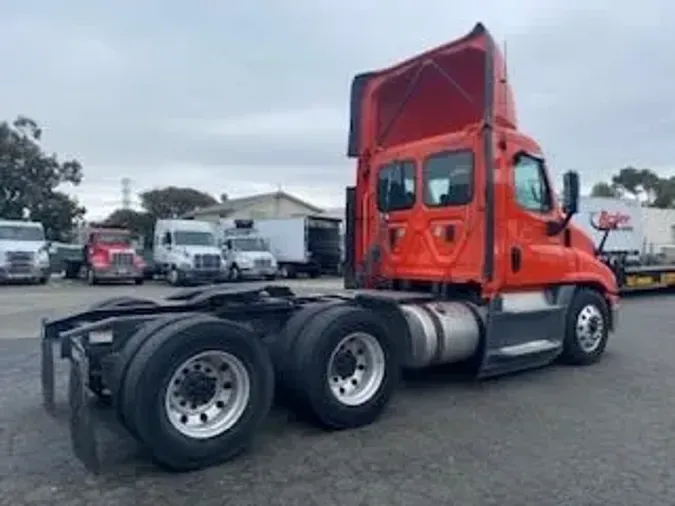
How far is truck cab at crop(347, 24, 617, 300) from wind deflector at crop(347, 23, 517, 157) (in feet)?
0.04

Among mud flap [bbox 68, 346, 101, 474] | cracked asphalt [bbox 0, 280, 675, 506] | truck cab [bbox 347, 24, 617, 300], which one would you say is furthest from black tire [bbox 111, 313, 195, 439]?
truck cab [bbox 347, 24, 617, 300]

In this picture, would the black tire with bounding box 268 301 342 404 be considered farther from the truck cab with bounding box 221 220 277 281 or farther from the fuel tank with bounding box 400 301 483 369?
the truck cab with bounding box 221 220 277 281

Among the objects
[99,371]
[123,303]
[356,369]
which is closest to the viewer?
[99,371]

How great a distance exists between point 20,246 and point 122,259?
3.84 meters

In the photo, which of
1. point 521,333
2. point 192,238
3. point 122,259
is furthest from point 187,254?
point 521,333

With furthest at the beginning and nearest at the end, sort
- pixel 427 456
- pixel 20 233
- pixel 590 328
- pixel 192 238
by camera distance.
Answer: pixel 192 238, pixel 20 233, pixel 590 328, pixel 427 456

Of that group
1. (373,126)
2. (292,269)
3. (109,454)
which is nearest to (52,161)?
(292,269)

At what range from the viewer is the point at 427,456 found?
16.2 feet

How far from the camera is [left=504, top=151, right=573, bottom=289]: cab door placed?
735 cm

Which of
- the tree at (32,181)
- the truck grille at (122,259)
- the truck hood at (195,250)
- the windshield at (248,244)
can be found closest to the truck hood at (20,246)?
the truck grille at (122,259)

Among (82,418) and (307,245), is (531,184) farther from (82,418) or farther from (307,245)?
(307,245)

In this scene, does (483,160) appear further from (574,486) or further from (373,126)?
(574,486)

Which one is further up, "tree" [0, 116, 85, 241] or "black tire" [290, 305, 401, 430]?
"tree" [0, 116, 85, 241]

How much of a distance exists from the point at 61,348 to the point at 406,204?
4.41m
